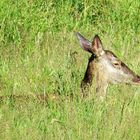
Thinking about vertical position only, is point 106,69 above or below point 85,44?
below

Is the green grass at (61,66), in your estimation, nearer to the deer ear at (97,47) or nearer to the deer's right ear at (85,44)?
the deer's right ear at (85,44)

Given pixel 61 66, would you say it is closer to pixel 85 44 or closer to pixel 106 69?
pixel 85 44

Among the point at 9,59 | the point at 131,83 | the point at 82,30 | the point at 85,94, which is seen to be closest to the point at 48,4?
the point at 82,30

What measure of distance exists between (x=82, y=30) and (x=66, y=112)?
4298mm

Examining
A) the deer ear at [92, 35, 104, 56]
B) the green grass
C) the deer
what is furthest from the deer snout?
the deer ear at [92, 35, 104, 56]

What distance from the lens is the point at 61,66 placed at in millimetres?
7836

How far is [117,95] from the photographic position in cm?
667

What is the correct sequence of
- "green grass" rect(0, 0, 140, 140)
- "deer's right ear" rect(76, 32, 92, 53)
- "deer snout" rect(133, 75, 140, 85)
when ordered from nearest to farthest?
"green grass" rect(0, 0, 140, 140), "deer snout" rect(133, 75, 140, 85), "deer's right ear" rect(76, 32, 92, 53)

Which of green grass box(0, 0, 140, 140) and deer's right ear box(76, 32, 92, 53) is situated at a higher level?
deer's right ear box(76, 32, 92, 53)

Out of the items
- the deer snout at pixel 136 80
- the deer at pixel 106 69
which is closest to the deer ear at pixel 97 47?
the deer at pixel 106 69

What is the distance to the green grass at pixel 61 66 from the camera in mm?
5723

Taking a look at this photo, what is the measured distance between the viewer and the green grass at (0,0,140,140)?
225 inches

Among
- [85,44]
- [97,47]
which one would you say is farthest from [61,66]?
[97,47]

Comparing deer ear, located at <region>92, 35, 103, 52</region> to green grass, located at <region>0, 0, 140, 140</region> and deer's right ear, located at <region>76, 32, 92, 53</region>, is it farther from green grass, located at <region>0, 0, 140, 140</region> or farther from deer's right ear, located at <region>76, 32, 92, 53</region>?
green grass, located at <region>0, 0, 140, 140</region>
